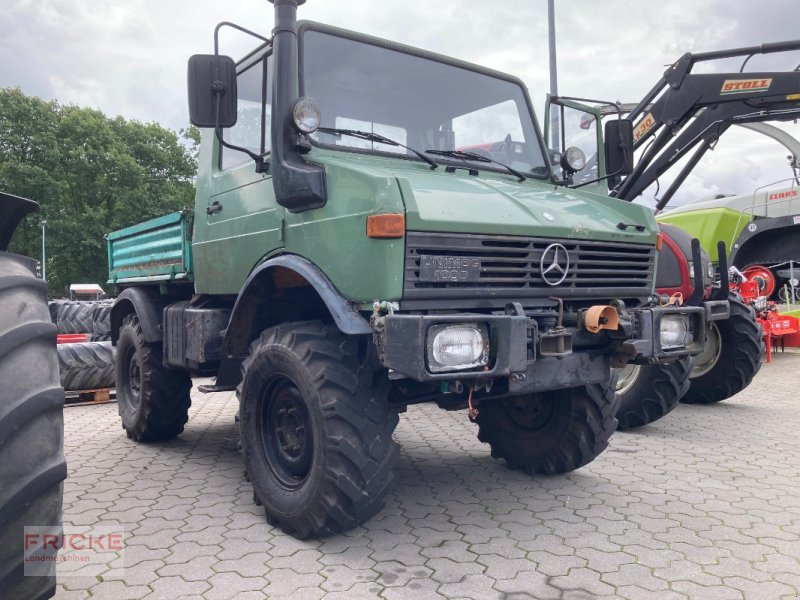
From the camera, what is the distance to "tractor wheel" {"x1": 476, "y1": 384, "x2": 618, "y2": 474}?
13.8 ft

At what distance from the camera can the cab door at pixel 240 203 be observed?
3914 millimetres

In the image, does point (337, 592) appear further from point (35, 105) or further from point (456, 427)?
point (35, 105)

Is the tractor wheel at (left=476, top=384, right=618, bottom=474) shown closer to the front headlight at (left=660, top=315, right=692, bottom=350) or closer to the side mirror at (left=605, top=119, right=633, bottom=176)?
the front headlight at (left=660, top=315, right=692, bottom=350)

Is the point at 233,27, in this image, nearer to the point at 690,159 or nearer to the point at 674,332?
the point at 674,332

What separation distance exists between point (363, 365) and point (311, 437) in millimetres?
460

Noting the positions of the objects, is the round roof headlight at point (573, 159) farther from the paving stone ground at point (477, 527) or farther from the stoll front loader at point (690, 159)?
the paving stone ground at point (477, 527)

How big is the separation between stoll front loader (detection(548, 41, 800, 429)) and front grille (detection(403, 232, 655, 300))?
0.55 meters

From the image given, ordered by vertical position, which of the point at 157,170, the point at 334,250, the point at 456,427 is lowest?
the point at 456,427

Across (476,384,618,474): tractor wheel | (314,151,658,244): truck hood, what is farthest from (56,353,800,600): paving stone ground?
(314,151,658,244): truck hood

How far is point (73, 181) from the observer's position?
3077 centimetres

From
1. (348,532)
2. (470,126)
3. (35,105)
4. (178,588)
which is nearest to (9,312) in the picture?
(178,588)

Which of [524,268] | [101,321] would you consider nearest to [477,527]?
[524,268]

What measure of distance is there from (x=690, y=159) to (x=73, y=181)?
28.4 m

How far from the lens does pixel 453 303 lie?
3.19m
